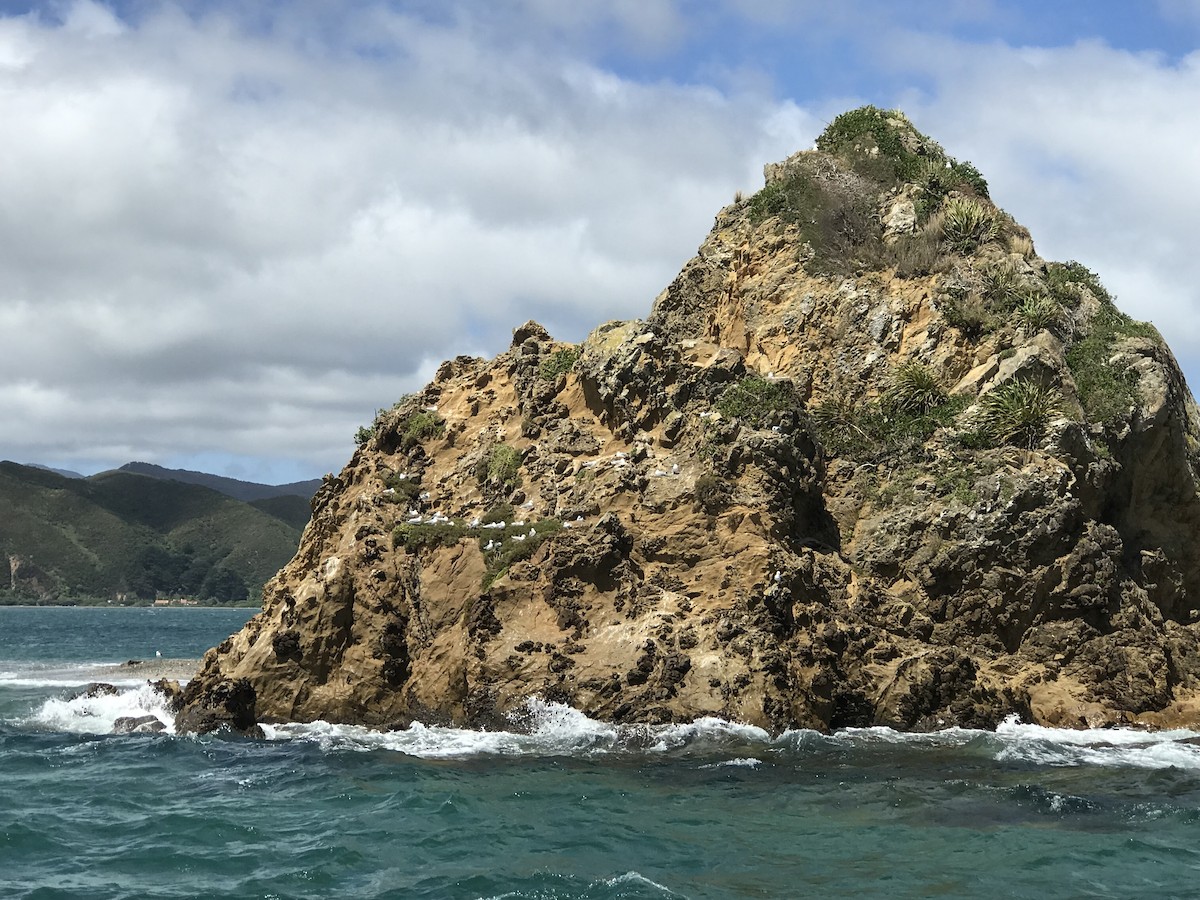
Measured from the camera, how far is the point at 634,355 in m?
25.0

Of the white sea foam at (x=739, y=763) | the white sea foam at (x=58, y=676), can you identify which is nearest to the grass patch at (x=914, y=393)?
the white sea foam at (x=739, y=763)

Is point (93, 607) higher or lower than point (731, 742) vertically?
lower

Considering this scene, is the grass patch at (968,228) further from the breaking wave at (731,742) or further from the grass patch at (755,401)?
the breaking wave at (731,742)

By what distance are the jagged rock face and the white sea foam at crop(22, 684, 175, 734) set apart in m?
1.33

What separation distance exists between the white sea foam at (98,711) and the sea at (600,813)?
1996mm

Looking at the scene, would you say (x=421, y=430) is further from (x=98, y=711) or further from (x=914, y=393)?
(x=914, y=393)

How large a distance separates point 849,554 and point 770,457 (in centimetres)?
285

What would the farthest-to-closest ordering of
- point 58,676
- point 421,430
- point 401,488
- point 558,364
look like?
point 58,676, point 421,430, point 558,364, point 401,488

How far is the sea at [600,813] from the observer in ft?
39.4

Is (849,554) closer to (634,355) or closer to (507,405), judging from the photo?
(634,355)

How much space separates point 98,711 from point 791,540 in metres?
16.1

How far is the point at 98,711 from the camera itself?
25.2 m

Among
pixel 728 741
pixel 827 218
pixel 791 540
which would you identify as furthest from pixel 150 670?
pixel 827 218

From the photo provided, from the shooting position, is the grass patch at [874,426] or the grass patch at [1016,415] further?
the grass patch at [874,426]
